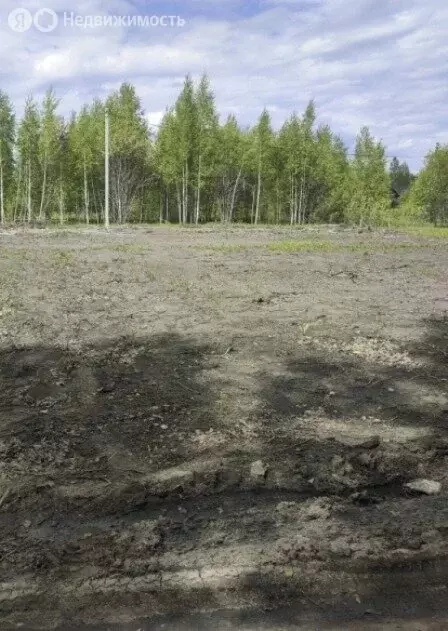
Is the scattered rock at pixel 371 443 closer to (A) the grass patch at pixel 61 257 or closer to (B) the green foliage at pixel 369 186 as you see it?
(A) the grass patch at pixel 61 257

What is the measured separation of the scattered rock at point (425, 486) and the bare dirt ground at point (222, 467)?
0.12 ft

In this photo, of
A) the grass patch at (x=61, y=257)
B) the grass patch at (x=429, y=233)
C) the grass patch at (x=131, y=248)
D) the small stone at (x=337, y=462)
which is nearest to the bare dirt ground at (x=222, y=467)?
the small stone at (x=337, y=462)

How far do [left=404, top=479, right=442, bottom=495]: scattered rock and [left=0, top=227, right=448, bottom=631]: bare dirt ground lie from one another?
38 millimetres

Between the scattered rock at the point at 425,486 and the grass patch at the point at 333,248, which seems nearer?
the scattered rock at the point at 425,486

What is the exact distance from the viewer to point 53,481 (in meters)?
3.67

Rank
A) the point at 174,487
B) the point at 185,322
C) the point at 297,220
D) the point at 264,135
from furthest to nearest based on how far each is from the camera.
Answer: the point at 297,220, the point at 264,135, the point at 185,322, the point at 174,487

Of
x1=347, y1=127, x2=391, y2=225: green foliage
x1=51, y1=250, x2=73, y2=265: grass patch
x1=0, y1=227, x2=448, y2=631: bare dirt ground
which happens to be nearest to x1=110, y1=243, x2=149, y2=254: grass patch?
x1=51, y1=250, x2=73, y2=265: grass patch

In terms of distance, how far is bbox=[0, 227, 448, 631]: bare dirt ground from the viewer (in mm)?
2721

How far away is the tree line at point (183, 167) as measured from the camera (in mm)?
38938

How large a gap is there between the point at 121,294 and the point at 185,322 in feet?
7.80

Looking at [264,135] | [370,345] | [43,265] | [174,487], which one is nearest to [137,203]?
[264,135]

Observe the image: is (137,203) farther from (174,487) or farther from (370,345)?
(174,487)

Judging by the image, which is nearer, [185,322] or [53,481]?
[53,481]

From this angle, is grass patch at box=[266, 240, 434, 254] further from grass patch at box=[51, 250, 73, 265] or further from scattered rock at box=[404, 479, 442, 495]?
scattered rock at box=[404, 479, 442, 495]
